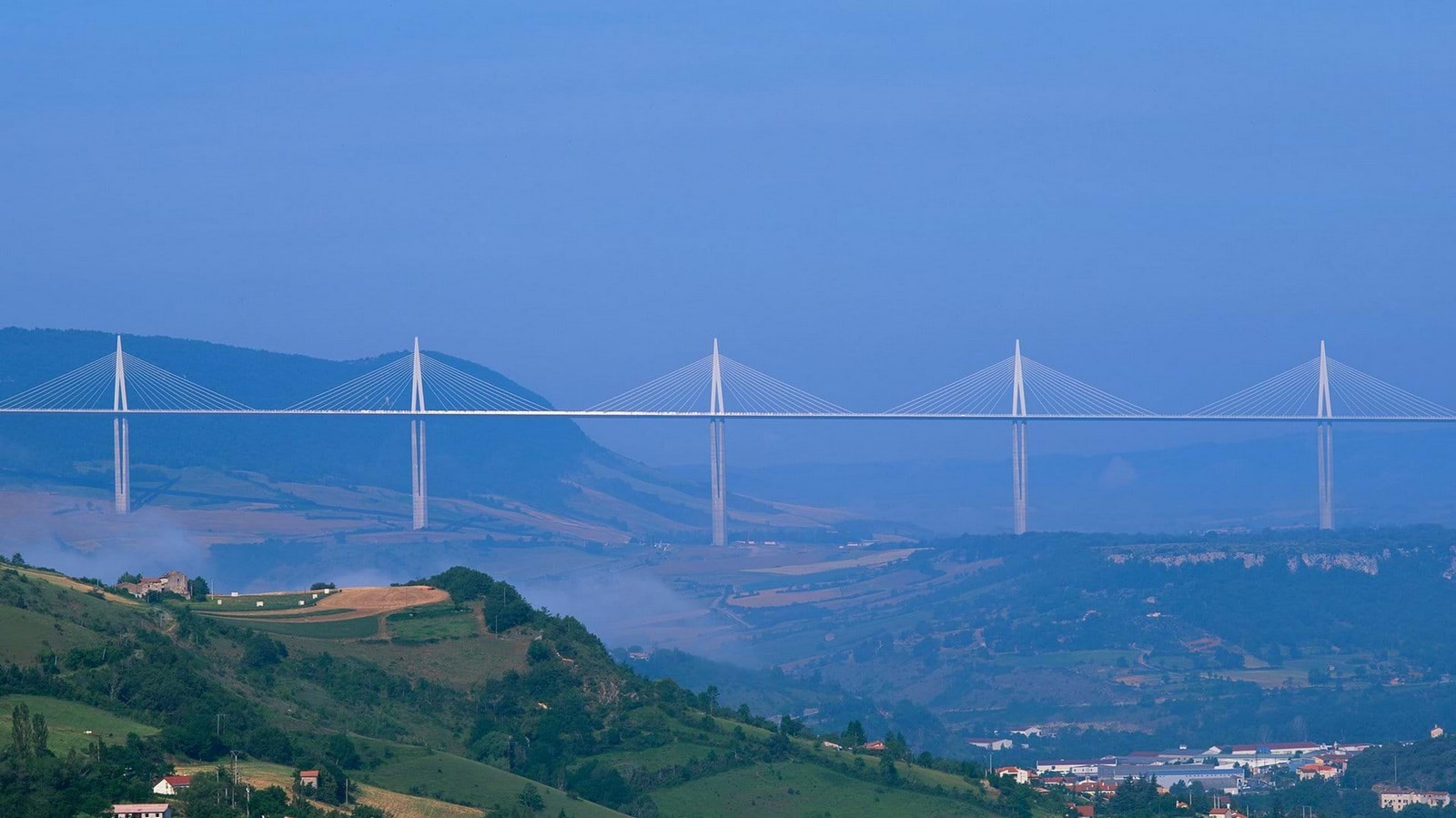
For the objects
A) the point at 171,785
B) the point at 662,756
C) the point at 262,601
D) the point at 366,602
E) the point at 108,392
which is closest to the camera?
the point at 171,785

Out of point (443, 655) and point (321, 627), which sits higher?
point (321, 627)

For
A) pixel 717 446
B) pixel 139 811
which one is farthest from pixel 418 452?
pixel 139 811

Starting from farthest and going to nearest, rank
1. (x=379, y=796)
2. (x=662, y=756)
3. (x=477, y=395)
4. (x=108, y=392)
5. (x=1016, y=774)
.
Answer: (x=477, y=395) < (x=108, y=392) < (x=1016, y=774) < (x=662, y=756) < (x=379, y=796)

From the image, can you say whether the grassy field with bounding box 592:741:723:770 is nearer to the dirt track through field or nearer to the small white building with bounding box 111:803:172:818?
the dirt track through field

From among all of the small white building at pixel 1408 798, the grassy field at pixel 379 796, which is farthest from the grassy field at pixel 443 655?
the small white building at pixel 1408 798

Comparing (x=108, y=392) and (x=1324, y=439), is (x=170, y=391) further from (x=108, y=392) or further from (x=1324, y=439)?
(x=1324, y=439)

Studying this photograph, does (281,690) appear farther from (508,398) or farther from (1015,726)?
(508,398)

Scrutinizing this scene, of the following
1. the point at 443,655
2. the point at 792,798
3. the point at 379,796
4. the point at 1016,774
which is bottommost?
the point at 1016,774

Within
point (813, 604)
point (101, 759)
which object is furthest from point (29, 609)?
point (813, 604)

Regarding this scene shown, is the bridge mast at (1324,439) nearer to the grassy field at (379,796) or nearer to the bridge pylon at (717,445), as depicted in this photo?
the bridge pylon at (717,445)
